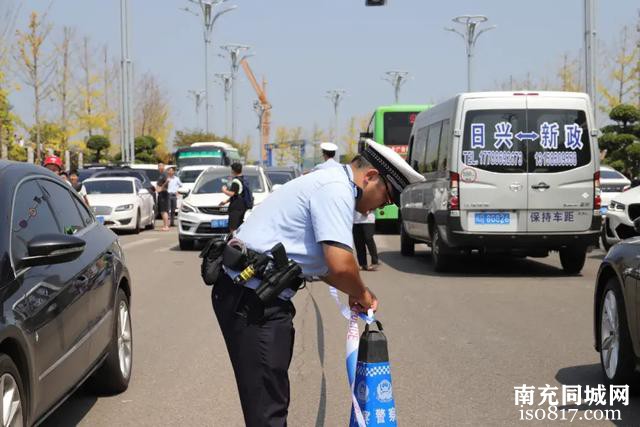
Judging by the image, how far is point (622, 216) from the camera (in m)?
15.3

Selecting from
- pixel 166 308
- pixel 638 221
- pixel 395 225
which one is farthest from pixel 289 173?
pixel 638 221

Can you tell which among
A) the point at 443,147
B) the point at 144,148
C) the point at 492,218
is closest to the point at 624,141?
the point at 443,147

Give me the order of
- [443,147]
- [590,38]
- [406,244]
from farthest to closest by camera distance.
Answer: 1. [590,38]
2. [406,244]
3. [443,147]

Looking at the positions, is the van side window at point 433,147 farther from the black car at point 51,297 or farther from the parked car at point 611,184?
the black car at point 51,297

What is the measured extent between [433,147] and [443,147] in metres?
0.99

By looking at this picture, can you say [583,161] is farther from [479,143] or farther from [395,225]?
[395,225]

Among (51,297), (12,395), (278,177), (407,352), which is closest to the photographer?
(12,395)

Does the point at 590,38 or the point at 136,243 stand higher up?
the point at 590,38

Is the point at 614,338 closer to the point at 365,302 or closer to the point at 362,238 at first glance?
the point at 365,302

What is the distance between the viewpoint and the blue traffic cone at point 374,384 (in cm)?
373

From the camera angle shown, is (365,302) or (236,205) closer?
(365,302)

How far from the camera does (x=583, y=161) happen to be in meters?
13.0

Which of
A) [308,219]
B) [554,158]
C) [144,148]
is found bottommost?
[308,219]

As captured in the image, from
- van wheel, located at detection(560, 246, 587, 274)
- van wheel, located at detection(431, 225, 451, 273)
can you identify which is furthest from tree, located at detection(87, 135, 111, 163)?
van wheel, located at detection(560, 246, 587, 274)
